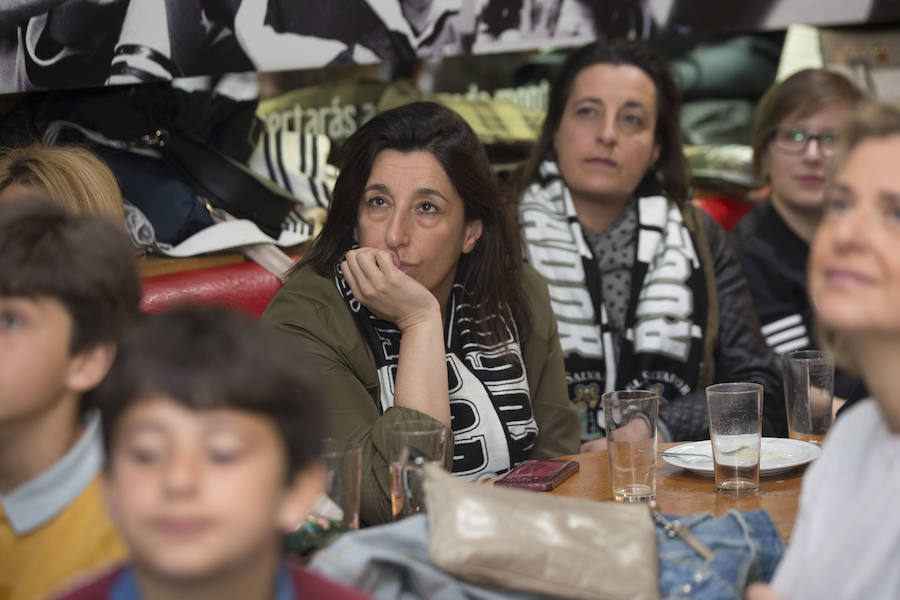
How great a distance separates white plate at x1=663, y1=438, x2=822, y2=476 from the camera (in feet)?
5.61

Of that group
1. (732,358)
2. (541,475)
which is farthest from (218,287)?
(732,358)

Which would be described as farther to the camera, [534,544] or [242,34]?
[242,34]

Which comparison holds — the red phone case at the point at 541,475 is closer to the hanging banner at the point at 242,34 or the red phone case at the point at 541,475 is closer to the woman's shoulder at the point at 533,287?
the woman's shoulder at the point at 533,287

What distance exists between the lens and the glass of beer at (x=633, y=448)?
5.32ft

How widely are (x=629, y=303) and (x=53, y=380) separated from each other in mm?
1993

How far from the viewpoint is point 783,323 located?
3.11 meters

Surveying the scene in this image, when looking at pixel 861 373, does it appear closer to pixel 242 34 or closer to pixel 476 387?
pixel 476 387

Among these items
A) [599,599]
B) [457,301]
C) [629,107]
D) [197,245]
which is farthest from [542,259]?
[599,599]

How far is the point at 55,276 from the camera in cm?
112

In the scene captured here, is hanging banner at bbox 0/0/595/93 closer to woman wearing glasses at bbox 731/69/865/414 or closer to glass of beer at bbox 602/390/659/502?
woman wearing glasses at bbox 731/69/865/414

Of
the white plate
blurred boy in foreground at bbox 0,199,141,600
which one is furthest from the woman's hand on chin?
blurred boy in foreground at bbox 0,199,141,600

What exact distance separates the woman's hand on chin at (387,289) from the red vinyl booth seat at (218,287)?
14.9 inches

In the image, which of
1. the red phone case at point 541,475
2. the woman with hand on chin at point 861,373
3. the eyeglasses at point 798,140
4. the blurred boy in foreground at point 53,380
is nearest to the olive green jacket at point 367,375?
the red phone case at point 541,475

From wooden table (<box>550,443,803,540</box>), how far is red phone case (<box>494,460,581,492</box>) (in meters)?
0.01
